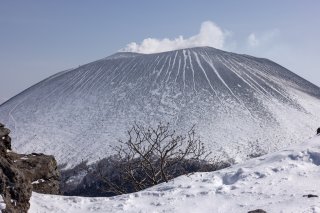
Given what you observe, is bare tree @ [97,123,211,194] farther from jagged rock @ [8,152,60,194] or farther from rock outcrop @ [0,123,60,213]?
rock outcrop @ [0,123,60,213]

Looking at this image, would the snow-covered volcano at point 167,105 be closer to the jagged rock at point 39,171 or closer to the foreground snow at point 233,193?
the jagged rock at point 39,171

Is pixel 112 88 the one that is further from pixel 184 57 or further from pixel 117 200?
pixel 117 200

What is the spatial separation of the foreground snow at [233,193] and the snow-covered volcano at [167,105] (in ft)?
112

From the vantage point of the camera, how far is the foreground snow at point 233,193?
424 inches

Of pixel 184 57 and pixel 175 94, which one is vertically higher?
pixel 184 57

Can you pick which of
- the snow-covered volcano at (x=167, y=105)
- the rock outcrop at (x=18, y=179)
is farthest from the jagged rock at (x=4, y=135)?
the snow-covered volcano at (x=167, y=105)

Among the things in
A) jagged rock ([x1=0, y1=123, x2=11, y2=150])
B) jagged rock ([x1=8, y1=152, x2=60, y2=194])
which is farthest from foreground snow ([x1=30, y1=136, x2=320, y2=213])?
jagged rock ([x1=8, y1=152, x2=60, y2=194])

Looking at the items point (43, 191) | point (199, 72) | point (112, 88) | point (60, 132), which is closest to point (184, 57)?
point (199, 72)

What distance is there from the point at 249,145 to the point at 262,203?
133ft

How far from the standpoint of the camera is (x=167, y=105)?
62219 millimetres

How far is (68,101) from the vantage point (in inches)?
2763

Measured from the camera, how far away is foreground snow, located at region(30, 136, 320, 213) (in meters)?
10.8

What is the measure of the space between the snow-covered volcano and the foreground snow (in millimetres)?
34281

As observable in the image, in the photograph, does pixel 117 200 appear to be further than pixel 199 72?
No
